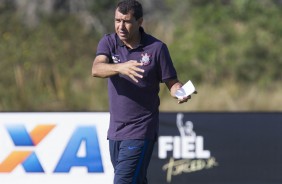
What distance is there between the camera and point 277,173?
27.0 ft

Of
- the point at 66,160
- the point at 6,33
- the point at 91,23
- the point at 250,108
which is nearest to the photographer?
the point at 66,160

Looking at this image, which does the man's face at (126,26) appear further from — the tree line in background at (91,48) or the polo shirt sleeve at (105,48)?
the tree line in background at (91,48)

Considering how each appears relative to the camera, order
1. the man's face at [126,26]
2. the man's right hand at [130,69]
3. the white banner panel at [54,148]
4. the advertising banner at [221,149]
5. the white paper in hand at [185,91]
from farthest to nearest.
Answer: the advertising banner at [221,149], the white banner panel at [54,148], the man's face at [126,26], the white paper in hand at [185,91], the man's right hand at [130,69]

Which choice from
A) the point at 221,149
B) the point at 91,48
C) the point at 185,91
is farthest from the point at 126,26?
the point at 91,48

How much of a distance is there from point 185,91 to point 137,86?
37 cm

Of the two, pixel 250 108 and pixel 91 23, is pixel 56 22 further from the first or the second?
pixel 250 108

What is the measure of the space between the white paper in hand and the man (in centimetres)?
14

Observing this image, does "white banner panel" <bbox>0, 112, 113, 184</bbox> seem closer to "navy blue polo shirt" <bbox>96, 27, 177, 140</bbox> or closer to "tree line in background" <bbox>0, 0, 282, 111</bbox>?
"navy blue polo shirt" <bbox>96, 27, 177, 140</bbox>

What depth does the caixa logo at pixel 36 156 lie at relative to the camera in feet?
26.3

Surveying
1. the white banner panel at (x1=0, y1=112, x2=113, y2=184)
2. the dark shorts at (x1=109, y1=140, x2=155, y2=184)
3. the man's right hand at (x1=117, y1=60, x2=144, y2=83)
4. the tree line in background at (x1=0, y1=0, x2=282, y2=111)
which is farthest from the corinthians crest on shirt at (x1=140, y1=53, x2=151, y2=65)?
the tree line in background at (x1=0, y1=0, x2=282, y2=111)

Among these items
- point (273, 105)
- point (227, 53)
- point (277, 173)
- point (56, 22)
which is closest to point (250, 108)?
point (273, 105)

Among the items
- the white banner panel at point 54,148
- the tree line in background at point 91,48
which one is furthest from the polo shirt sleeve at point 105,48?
the tree line in background at point 91,48

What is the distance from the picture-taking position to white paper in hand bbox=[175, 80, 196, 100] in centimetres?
525

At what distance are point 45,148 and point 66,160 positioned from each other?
24 centimetres
